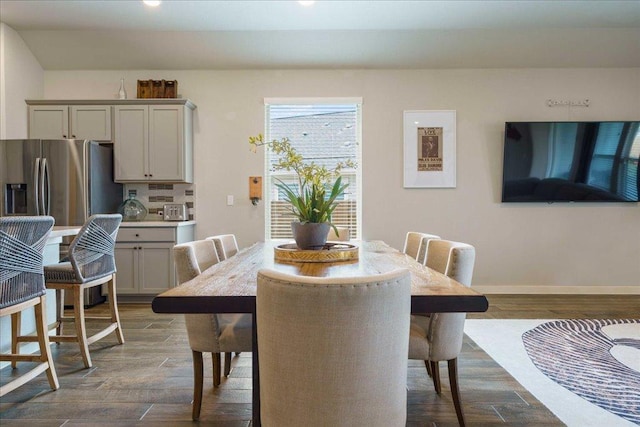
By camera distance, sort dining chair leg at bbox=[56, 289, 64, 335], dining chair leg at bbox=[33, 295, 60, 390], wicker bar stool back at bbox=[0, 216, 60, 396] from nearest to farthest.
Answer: wicker bar stool back at bbox=[0, 216, 60, 396]
dining chair leg at bbox=[33, 295, 60, 390]
dining chair leg at bbox=[56, 289, 64, 335]

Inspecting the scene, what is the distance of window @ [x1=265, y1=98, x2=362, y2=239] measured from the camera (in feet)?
15.3

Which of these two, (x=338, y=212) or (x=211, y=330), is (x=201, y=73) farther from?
(x=211, y=330)

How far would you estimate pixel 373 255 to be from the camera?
215 cm

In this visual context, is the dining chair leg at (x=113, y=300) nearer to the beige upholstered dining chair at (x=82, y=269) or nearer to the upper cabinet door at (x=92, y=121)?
the beige upholstered dining chair at (x=82, y=269)

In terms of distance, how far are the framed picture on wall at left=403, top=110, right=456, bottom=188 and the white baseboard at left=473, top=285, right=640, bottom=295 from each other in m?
1.33

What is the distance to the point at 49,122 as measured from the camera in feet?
14.2

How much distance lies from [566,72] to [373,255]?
4.04 meters

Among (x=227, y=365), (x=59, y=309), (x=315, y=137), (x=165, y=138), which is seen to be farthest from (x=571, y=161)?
(x=59, y=309)

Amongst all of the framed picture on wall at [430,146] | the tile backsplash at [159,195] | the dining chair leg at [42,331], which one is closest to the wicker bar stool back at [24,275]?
the dining chair leg at [42,331]

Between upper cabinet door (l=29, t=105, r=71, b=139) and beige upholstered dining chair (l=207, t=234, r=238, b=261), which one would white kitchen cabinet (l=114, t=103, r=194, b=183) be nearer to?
upper cabinet door (l=29, t=105, r=71, b=139)

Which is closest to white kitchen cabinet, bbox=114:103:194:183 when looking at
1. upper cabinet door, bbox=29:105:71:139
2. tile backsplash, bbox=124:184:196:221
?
tile backsplash, bbox=124:184:196:221

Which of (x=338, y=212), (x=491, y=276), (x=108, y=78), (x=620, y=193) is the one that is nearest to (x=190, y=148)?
(x=108, y=78)

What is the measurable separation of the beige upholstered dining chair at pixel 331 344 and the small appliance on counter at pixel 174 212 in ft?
12.4

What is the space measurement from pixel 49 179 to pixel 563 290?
5.69 meters
